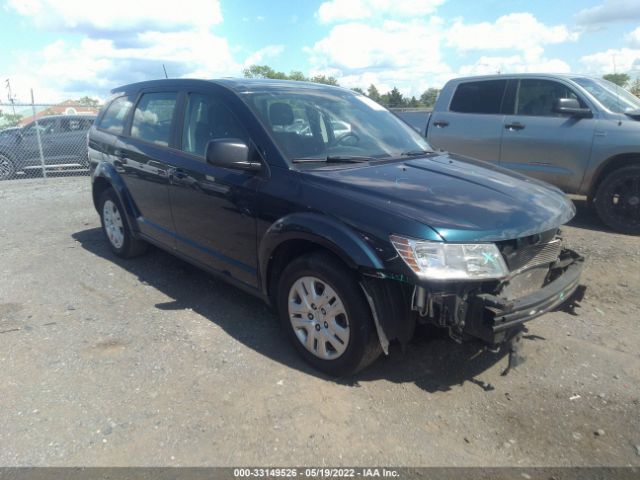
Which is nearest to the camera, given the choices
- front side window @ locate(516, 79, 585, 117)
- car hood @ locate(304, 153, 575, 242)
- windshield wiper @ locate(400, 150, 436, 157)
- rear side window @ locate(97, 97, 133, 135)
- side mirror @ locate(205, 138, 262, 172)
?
car hood @ locate(304, 153, 575, 242)

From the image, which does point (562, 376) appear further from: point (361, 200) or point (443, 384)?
point (361, 200)

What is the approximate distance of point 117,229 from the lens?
556 centimetres

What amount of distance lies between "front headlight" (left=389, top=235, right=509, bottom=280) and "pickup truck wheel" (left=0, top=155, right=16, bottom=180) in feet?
41.3

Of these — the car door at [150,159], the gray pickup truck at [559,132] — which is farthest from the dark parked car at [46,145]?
the gray pickup truck at [559,132]

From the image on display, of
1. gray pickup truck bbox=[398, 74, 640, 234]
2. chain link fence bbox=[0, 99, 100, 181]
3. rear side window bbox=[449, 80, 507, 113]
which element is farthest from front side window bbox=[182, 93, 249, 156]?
chain link fence bbox=[0, 99, 100, 181]

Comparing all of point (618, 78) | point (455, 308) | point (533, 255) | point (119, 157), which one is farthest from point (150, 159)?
point (618, 78)

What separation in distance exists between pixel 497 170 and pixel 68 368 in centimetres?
336

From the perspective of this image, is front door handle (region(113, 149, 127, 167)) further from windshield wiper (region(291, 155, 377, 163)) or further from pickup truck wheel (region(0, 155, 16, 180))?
pickup truck wheel (region(0, 155, 16, 180))

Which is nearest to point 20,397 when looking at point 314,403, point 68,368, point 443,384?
point 68,368

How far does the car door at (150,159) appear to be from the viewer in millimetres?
4418

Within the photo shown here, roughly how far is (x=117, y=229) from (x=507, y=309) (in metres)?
4.38

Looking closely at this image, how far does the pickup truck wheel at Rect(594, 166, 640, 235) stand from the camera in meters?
6.04

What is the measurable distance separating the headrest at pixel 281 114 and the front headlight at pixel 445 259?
1.42 m

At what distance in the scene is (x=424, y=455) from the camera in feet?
8.36
